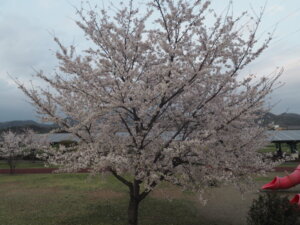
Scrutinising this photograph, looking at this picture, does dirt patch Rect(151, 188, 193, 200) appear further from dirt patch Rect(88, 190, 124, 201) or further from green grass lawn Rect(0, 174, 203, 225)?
dirt patch Rect(88, 190, 124, 201)

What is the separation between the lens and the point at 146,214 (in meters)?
10.7

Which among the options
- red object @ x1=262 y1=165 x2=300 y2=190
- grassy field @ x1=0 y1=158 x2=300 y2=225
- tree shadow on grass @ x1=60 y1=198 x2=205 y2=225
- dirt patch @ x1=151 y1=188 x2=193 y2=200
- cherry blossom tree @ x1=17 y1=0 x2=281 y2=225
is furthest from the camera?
dirt patch @ x1=151 y1=188 x2=193 y2=200

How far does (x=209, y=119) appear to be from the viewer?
6.93 metres

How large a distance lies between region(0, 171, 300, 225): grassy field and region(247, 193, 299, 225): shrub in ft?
1.66

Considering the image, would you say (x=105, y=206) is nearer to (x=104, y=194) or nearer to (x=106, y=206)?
(x=106, y=206)

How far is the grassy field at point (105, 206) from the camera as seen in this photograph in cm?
980

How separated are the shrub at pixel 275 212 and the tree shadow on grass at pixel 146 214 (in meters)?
2.87

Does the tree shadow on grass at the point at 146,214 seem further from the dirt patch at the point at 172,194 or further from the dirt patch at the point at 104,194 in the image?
the dirt patch at the point at 104,194

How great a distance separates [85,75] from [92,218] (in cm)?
576

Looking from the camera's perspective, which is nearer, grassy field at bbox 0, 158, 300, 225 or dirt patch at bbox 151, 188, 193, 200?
grassy field at bbox 0, 158, 300, 225

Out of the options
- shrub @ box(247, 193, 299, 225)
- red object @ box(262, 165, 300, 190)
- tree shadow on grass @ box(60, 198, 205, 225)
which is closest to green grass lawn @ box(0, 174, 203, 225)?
tree shadow on grass @ box(60, 198, 205, 225)

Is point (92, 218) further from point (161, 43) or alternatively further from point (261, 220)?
point (161, 43)

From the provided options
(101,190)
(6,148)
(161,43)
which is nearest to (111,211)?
(101,190)

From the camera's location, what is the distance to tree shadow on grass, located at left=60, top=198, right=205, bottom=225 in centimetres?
960
